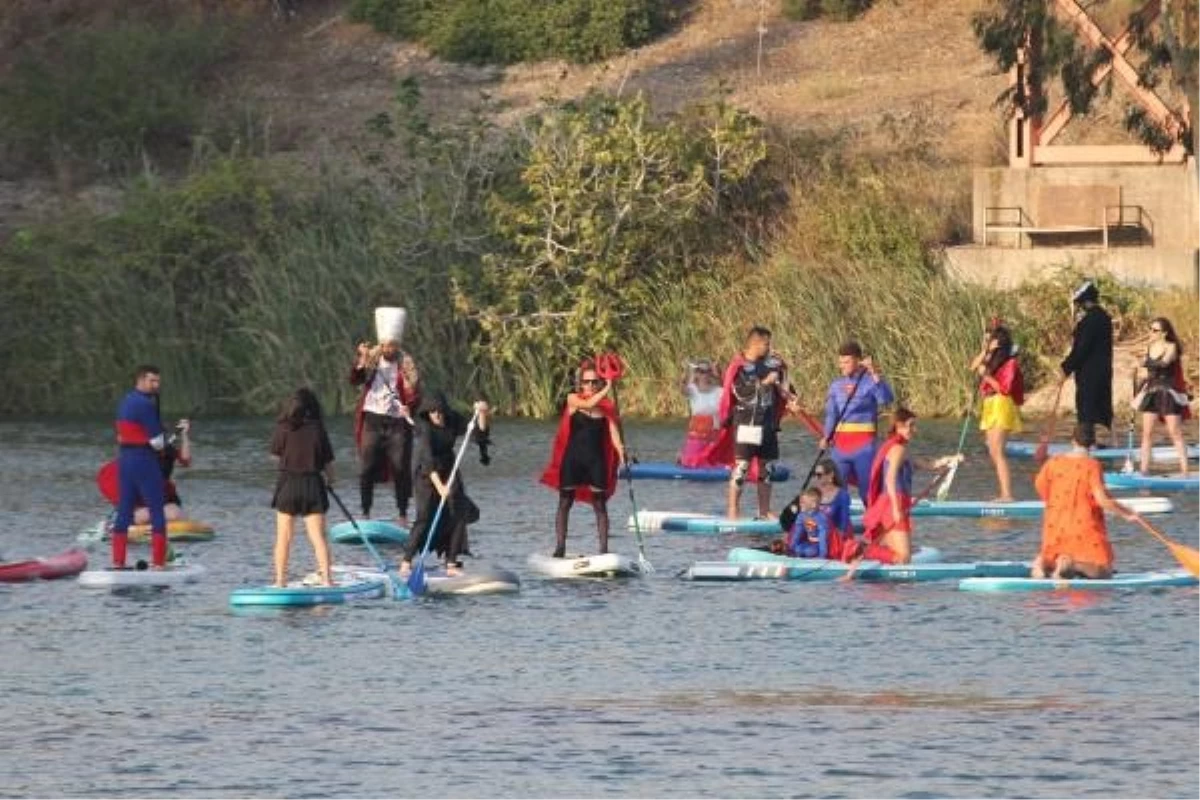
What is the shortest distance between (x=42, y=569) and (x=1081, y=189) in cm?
2437

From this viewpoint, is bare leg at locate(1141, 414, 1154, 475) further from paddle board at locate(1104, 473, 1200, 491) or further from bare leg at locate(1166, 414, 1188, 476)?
paddle board at locate(1104, 473, 1200, 491)

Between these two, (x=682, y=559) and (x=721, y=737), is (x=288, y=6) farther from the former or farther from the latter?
(x=721, y=737)

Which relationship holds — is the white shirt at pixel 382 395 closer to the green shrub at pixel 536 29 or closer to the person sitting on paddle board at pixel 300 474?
the person sitting on paddle board at pixel 300 474

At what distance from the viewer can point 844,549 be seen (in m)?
24.6

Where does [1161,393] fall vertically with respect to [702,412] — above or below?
above

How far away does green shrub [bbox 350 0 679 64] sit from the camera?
58.7 m

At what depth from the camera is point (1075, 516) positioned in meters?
23.0

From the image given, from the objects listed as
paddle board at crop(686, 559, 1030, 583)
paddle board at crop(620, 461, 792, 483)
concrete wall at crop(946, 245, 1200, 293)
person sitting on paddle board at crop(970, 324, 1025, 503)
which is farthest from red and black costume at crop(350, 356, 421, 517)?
concrete wall at crop(946, 245, 1200, 293)

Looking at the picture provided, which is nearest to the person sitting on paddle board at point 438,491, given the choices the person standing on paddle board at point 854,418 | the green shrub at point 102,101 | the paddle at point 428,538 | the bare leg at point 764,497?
the paddle at point 428,538

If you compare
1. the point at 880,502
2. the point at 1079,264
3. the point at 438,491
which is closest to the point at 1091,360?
the point at 880,502

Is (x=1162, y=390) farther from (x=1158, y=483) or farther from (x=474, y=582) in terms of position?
(x=474, y=582)

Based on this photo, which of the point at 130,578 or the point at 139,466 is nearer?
the point at 130,578

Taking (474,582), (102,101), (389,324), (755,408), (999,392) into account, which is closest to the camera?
(474,582)

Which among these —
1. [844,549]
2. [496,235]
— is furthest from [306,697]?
[496,235]
